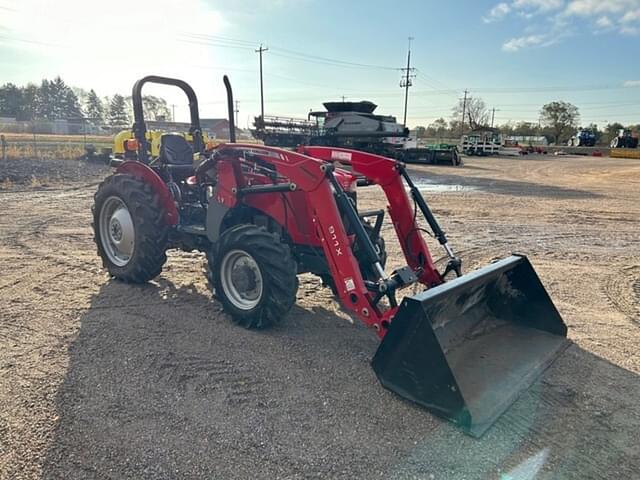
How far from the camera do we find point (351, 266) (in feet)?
10.7

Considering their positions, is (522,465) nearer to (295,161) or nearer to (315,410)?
(315,410)

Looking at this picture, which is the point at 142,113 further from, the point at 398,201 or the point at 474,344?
the point at 474,344

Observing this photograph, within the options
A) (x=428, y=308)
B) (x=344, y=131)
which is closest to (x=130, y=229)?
(x=428, y=308)

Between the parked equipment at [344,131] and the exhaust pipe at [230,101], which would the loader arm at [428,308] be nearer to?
the exhaust pipe at [230,101]

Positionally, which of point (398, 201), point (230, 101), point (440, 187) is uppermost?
point (230, 101)

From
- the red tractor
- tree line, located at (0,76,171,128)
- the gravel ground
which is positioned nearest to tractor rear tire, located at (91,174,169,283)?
the red tractor

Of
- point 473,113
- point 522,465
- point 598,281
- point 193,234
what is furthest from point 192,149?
point 473,113

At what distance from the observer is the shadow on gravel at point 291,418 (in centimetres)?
240

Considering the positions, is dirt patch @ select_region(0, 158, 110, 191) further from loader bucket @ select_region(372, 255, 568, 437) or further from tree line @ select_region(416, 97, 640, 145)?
tree line @ select_region(416, 97, 640, 145)

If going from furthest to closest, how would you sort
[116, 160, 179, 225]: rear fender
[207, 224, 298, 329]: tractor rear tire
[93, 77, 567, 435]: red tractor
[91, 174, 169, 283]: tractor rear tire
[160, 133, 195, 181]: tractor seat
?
[160, 133, 195, 181]: tractor seat < [116, 160, 179, 225]: rear fender < [91, 174, 169, 283]: tractor rear tire < [207, 224, 298, 329]: tractor rear tire < [93, 77, 567, 435]: red tractor

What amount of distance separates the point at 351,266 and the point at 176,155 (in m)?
3.31

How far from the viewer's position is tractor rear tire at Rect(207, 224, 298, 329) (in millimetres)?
3611

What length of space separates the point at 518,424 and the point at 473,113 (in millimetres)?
82265

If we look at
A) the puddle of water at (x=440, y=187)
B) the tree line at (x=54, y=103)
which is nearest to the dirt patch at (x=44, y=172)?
the puddle of water at (x=440, y=187)
